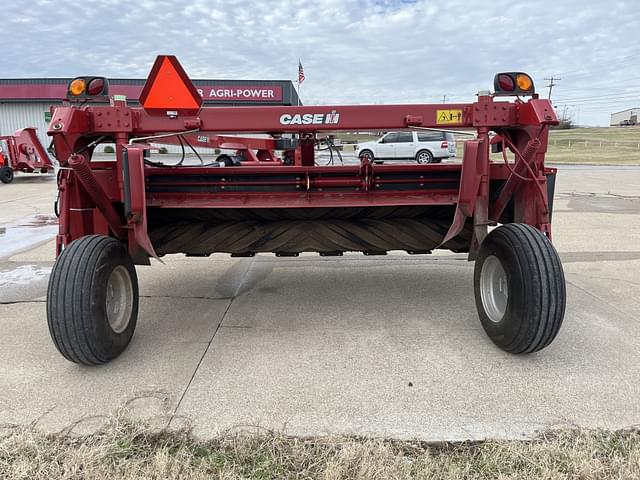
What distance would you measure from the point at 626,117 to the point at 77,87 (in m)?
130

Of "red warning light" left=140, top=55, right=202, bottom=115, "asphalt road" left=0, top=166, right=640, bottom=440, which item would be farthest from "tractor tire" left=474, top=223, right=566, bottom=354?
"red warning light" left=140, top=55, right=202, bottom=115

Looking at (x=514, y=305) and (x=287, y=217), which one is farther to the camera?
(x=287, y=217)

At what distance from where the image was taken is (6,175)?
59.2 feet

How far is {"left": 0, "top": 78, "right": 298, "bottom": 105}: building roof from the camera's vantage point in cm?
3675

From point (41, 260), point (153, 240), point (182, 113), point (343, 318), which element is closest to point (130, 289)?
point (153, 240)

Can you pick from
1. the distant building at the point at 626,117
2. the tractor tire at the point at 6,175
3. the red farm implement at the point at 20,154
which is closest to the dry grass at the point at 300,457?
the tractor tire at the point at 6,175

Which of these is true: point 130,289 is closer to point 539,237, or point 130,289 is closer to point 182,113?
point 182,113

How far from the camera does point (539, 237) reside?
3031 millimetres

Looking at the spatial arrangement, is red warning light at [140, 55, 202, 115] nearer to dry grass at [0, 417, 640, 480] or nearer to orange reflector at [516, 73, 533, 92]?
dry grass at [0, 417, 640, 480]

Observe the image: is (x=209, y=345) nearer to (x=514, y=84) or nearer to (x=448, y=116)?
(x=448, y=116)

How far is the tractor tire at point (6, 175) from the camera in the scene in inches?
704

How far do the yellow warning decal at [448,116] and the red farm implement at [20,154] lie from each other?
18.9m

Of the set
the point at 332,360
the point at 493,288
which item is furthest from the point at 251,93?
the point at 332,360

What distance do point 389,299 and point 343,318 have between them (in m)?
0.62
